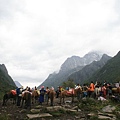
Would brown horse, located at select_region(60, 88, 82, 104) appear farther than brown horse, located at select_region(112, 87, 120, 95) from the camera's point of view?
No

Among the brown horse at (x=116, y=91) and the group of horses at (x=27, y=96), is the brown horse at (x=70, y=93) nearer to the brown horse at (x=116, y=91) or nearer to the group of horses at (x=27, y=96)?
the group of horses at (x=27, y=96)

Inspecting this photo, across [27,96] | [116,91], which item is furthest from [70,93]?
[116,91]

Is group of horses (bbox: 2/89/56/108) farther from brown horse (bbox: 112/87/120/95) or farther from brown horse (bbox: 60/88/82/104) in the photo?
brown horse (bbox: 112/87/120/95)

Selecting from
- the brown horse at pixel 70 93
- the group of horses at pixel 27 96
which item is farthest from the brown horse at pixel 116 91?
the group of horses at pixel 27 96

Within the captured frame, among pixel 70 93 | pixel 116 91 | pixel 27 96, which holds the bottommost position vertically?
pixel 27 96

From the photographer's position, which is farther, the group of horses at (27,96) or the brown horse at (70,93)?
the brown horse at (70,93)

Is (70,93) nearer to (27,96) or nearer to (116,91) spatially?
(27,96)

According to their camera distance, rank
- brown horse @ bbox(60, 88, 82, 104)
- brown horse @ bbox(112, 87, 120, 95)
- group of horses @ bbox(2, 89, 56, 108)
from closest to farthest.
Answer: group of horses @ bbox(2, 89, 56, 108)
brown horse @ bbox(60, 88, 82, 104)
brown horse @ bbox(112, 87, 120, 95)

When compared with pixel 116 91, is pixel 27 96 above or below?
below

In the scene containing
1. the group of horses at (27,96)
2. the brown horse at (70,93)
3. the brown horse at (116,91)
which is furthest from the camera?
the brown horse at (116,91)

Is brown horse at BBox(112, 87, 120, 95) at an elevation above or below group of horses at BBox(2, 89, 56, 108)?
above

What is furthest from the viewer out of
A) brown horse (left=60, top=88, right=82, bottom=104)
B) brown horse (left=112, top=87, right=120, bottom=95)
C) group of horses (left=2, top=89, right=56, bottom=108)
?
brown horse (left=112, top=87, right=120, bottom=95)

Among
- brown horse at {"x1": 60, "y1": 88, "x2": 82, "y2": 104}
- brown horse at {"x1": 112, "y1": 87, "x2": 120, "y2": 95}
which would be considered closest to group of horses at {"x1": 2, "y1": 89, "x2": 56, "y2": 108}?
brown horse at {"x1": 60, "y1": 88, "x2": 82, "y2": 104}

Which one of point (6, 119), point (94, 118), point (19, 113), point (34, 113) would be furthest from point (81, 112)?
point (6, 119)
